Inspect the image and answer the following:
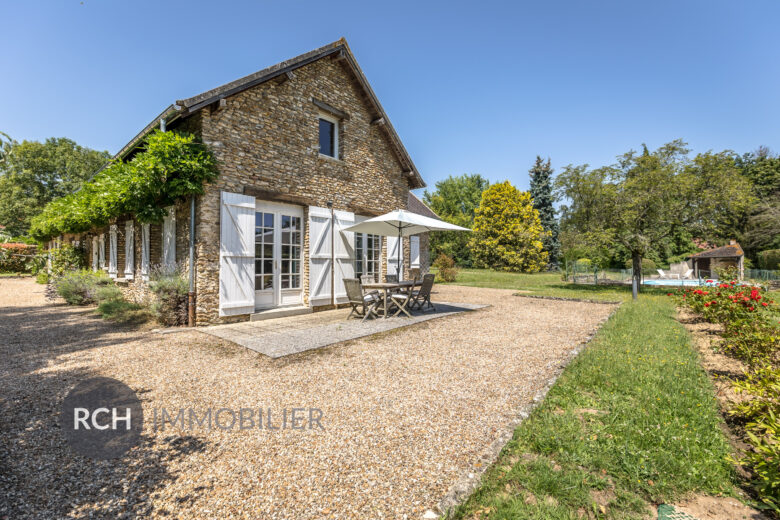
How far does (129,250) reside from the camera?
9781mm

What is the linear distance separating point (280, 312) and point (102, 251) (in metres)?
8.91

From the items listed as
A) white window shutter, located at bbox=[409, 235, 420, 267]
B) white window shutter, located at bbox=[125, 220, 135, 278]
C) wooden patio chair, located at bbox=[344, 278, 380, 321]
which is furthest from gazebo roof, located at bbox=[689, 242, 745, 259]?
white window shutter, located at bbox=[125, 220, 135, 278]

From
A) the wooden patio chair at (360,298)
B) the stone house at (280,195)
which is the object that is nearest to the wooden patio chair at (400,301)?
the wooden patio chair at (360,298)

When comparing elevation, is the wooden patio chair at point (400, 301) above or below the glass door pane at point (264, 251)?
below

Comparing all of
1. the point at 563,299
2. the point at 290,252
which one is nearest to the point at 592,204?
the point at 563,299

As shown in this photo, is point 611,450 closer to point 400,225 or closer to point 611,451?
point 611,451

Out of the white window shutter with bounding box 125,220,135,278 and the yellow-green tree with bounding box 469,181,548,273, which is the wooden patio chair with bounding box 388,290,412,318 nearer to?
the white window shutter with bounding box 125,220,135,278

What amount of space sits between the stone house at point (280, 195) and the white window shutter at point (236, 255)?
21 millimetres

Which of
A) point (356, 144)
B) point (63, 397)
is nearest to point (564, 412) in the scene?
point (63, 397)

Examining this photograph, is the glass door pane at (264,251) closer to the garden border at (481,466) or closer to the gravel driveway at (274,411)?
the gravel driveway at (274,411)

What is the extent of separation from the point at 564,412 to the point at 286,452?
243 centimetres

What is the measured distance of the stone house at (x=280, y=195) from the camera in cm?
675

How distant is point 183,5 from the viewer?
655cm

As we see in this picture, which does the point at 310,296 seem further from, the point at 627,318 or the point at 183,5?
the point at 627,318
